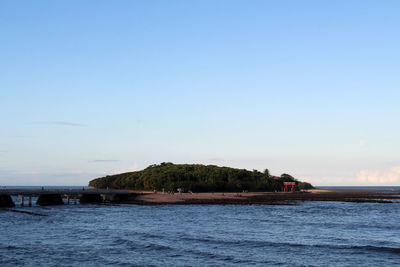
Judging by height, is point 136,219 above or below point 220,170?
below

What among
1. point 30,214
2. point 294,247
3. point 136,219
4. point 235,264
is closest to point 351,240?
point 294,247

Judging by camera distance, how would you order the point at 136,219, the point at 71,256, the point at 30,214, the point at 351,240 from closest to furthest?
the point at 71,256, the point at 351,240, the point at 136,219, the point at 30,214

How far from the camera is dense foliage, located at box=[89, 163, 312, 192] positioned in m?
149

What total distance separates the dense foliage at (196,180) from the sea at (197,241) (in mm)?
86348

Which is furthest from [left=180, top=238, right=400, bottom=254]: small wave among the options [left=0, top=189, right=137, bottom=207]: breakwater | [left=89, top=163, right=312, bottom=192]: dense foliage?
[left=89, top=163, right=312, bottom=192]: dense foliage

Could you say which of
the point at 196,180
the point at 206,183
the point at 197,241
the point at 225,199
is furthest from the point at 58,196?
the point at 196,180

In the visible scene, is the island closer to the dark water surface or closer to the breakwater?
the breakwater

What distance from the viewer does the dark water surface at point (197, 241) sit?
107ft

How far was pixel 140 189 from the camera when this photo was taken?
6048 inches

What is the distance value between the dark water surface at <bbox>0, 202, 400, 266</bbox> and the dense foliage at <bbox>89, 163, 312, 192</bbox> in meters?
86.3

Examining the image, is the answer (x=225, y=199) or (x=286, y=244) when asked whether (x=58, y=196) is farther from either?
(x=286, y=244)

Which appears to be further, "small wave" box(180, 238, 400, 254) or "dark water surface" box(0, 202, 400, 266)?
"small wave" box(180, 238, 400, 254)

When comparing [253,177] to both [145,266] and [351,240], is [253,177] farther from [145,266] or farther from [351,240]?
[145,266]

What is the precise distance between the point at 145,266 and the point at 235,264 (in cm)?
673
